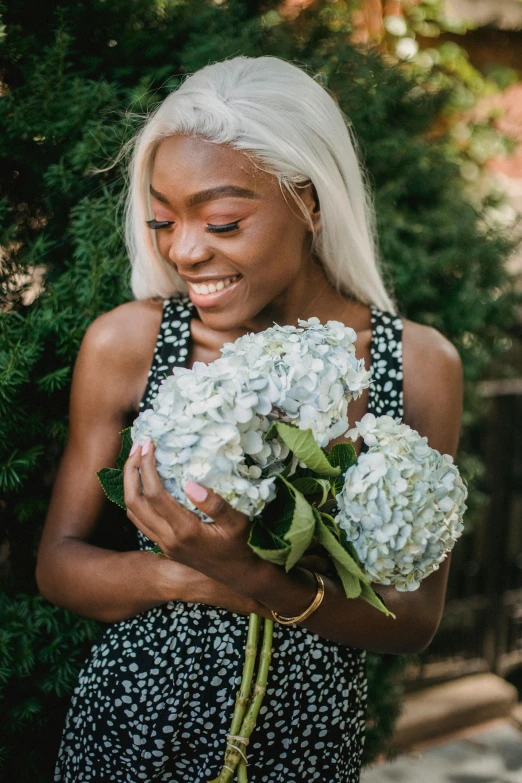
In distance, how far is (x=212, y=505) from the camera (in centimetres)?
131

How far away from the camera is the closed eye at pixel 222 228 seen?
1776mm

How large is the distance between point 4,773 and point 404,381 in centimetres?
179

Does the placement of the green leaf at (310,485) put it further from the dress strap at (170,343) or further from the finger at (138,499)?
the dress strap at (170,343)

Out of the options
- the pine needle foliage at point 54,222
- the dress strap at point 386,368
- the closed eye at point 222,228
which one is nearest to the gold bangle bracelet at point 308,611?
the dress strap at point 386,368

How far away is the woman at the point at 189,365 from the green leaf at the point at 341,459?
0.25 metres

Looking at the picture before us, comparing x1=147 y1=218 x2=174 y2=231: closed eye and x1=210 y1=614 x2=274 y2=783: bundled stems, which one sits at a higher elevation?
Result: x1=147 y1=218 x2=174 y2=231: closed eye

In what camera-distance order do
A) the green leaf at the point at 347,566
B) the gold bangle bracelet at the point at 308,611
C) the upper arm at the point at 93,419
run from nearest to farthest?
the green leaf at the point at 347,566 < the gold bangle bracelet at the point at 308,611 < the upper arm at the point at 93,419

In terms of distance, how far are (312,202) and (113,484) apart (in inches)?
38.8

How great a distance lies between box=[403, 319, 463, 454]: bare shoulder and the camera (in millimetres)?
2104

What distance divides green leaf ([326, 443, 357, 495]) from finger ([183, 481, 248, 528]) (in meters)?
0.26

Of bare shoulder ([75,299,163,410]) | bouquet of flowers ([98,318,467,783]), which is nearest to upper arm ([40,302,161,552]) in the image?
bare shoulder ([75,299,163,410])

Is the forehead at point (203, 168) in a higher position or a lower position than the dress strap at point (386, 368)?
higher

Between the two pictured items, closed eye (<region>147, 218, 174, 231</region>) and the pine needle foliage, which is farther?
the pine needle foliage

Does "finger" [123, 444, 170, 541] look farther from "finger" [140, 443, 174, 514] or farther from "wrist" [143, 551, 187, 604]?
"wrist" [143, 551, 187, 604]
